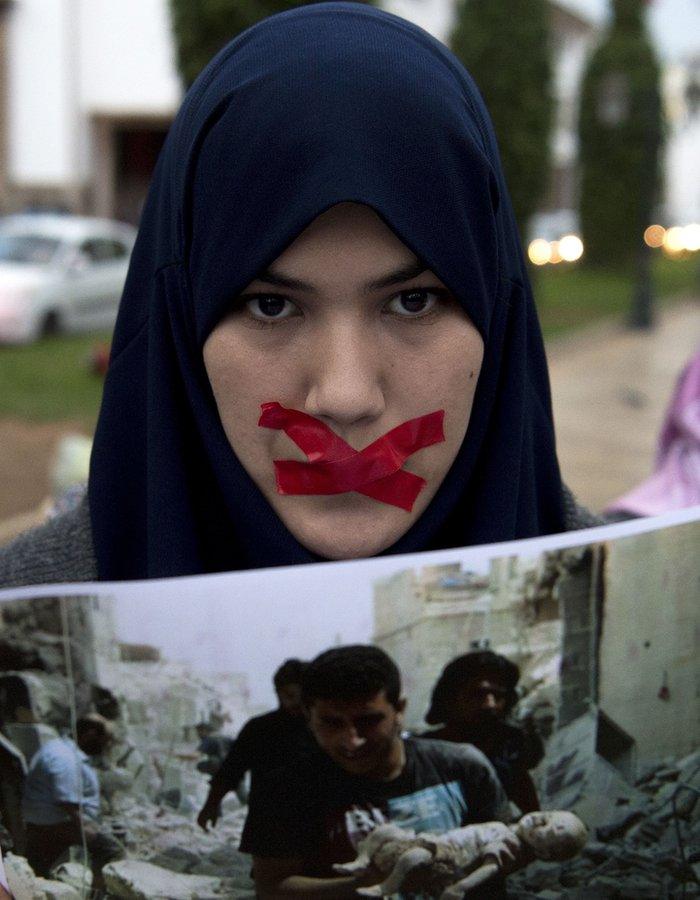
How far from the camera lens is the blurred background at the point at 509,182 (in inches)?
336

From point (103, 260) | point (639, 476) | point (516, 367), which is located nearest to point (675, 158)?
point (103, 260)

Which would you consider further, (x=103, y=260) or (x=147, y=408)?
(x=103, y=260)

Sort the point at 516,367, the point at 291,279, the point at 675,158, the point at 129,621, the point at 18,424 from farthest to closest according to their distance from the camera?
the point at 675,158 < the point at 18,424 < the point at 516,367 < the point at 291,279 < the point at 129,621

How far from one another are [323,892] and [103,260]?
1291cm

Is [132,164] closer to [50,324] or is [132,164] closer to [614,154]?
[614,154]

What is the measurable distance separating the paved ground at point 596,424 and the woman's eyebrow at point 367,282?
5039mm

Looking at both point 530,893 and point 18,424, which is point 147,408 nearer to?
point 530,893

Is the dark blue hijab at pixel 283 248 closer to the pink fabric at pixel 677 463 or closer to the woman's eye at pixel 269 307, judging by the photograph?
the woman's eye at pixel 269 307

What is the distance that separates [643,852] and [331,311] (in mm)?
583

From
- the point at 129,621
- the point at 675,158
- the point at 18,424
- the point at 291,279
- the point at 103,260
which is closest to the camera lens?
the point at 129,621

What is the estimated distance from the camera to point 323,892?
37.2 inches

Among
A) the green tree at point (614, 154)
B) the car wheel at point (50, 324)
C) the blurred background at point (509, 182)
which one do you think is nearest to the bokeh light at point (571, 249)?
the blurred background at point (509, 182)

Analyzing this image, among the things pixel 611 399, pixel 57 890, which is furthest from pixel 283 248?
pixel 611 399

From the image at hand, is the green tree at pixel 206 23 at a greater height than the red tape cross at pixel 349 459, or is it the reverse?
the green tree at pixel 206 23
